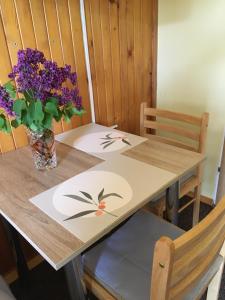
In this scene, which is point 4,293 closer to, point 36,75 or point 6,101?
point 6,101

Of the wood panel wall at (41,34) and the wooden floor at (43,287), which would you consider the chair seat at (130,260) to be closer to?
the wooden floor at (43,287)

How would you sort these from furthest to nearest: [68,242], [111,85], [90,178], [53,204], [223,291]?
[111,85] → [223,291] → [90,178] → [53,204] → [68,242]

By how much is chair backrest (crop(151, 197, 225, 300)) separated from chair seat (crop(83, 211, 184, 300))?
0.66ft

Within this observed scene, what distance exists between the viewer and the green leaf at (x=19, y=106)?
93 centimetres

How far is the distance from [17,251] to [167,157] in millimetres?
956

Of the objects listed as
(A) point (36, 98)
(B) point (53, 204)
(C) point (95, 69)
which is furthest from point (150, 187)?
(C) point (95, 69)

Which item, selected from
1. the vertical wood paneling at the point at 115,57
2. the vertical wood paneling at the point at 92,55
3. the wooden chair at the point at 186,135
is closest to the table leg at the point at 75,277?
the wooden chair at the point at 186,135

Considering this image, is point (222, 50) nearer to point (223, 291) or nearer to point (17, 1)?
point (17, 1)

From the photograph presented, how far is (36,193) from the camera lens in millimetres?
942

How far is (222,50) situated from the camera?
168 cm

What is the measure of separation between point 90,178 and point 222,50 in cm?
134

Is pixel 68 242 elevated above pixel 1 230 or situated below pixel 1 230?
above

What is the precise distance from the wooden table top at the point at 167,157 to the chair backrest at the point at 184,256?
1.13 ft

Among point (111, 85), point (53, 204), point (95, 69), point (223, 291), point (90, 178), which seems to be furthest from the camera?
point (111, 85)
